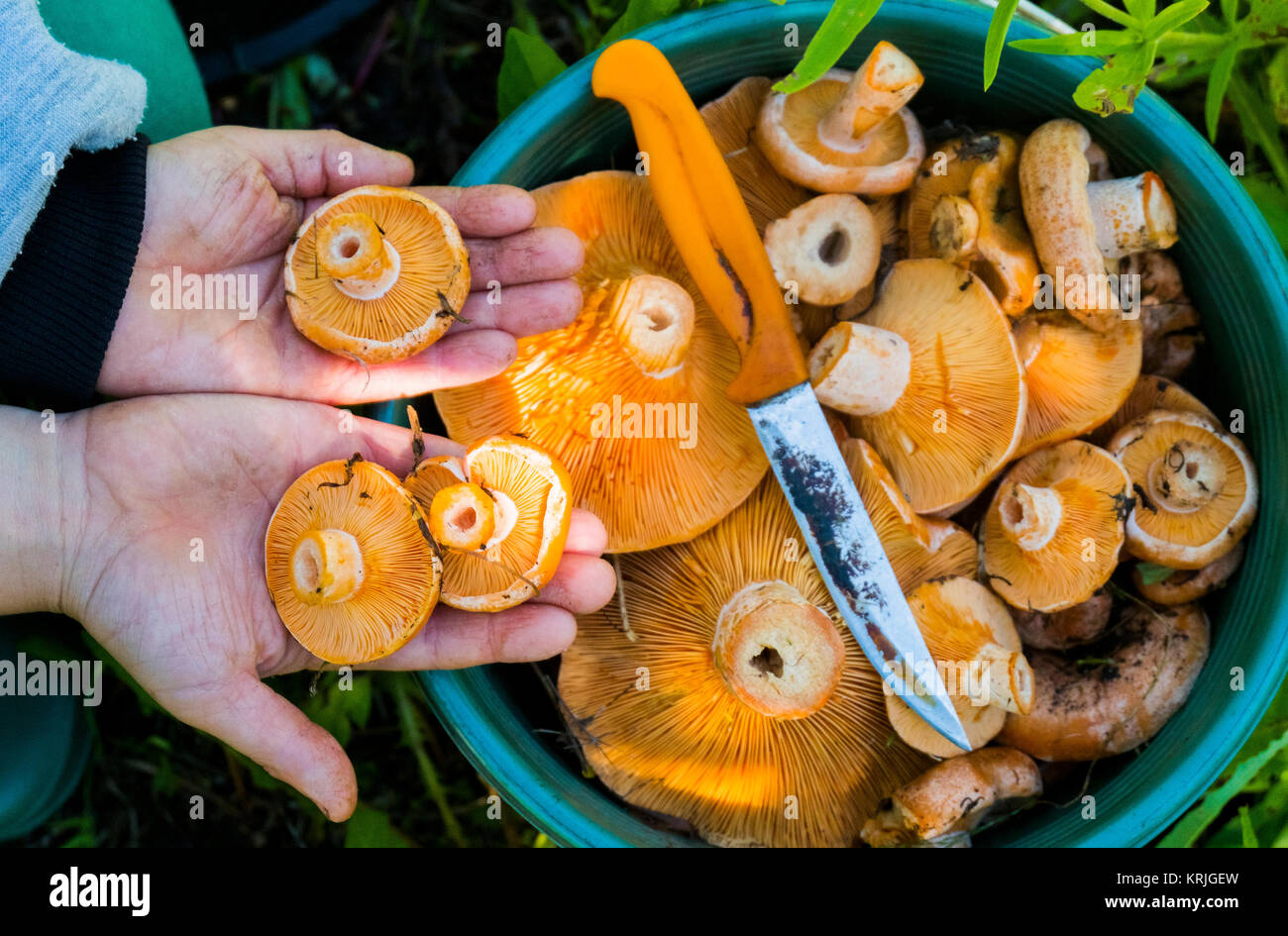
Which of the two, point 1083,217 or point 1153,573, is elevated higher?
point 1083,217

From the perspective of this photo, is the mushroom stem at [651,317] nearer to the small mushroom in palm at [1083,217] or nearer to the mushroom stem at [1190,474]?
the small mushroom in palm at [1083,217]

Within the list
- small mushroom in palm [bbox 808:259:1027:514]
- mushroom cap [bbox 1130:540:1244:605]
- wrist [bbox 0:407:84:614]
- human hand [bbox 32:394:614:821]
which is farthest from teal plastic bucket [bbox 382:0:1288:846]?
wrist [bbox 0:407:84:614]

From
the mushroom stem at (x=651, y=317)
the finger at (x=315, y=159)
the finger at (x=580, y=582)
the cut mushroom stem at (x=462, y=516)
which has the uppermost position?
the finger at (x=315, y=159)

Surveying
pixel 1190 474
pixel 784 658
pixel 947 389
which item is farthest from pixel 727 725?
pixel 1190 474

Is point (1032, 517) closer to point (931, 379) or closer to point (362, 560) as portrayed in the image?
point (931, 379)

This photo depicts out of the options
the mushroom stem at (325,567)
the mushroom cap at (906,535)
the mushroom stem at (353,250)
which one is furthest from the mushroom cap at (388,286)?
the mushroom cap at (906,535)

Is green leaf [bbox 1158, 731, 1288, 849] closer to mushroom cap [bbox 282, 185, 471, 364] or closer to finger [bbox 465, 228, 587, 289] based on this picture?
finger [bbox 465, 228, 587, 289]

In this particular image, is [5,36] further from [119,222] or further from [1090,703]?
[1090,703]
